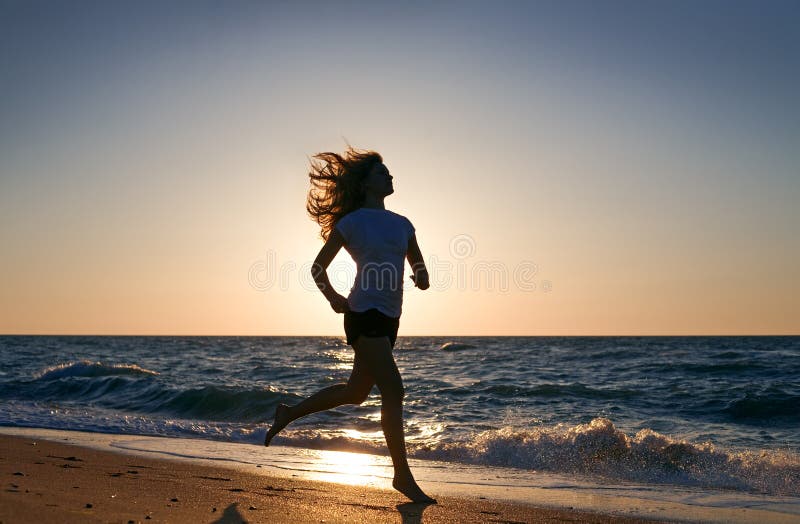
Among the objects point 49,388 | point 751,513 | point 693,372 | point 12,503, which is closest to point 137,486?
point 12,503

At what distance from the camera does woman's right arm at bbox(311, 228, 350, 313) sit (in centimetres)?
403

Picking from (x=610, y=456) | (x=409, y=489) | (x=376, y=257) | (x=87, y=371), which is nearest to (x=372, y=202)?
(x=376, y=257)

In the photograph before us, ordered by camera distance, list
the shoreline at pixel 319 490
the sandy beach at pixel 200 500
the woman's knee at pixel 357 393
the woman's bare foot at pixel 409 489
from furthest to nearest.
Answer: the woman's knee at pixel 357 393
the woman's bare foot at pixel 409 489
the shoreline at pixel 319 490
the sandy beach at pixel 200 500

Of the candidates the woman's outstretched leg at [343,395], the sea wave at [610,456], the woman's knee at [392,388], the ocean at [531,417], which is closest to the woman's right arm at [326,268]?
the woman's outstretched leg at [343,395]

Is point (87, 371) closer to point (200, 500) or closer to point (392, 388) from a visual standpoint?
point (200, 500)

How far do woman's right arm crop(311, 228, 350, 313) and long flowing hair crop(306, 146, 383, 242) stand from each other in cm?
25

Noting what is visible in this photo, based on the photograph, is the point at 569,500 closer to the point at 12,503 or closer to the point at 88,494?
the point at 88,494

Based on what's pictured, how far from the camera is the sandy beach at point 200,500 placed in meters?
3.35

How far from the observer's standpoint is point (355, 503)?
4.04 m

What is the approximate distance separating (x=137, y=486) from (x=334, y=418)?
5.70m

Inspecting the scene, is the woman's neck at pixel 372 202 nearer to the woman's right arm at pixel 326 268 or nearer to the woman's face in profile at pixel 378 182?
the woman's face in profile at pixel 378 182

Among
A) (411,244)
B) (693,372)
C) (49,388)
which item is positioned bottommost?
(49,388)

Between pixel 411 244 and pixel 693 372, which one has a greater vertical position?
pixel 411 244

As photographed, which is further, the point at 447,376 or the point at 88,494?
the point at 447,376
